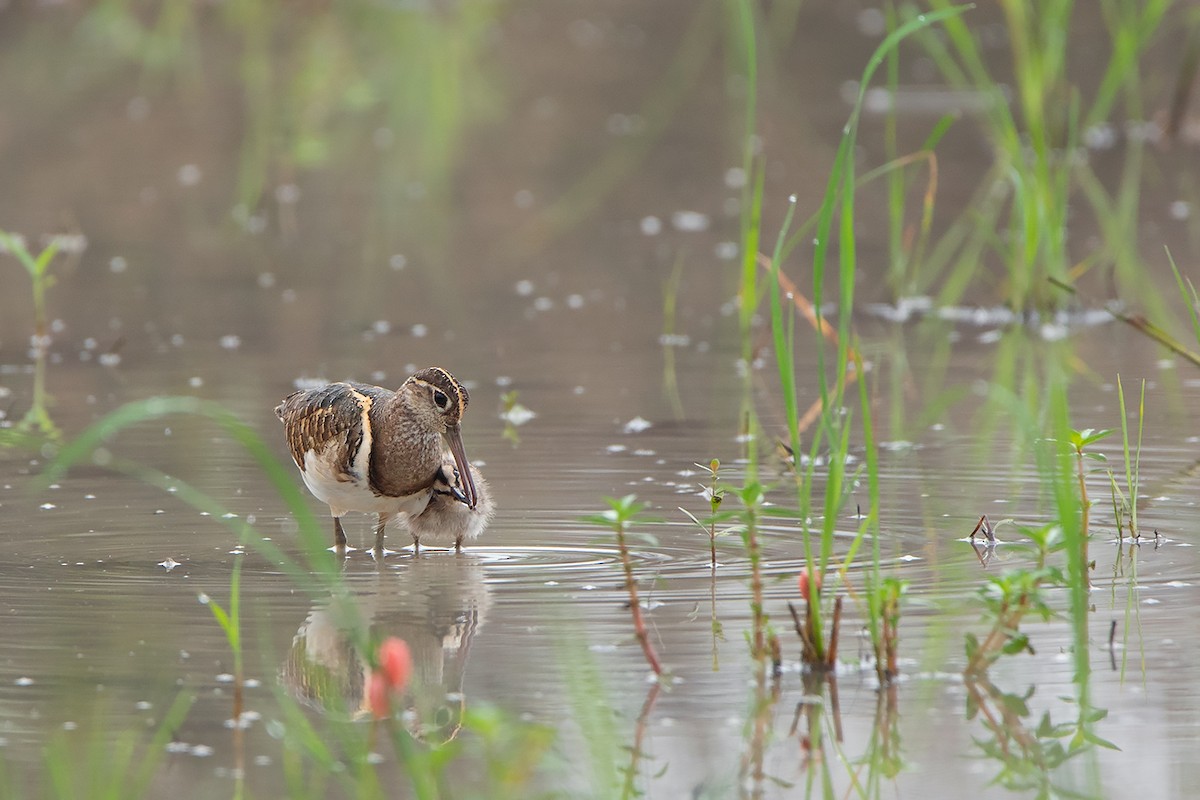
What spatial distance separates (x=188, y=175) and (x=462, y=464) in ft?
31.3

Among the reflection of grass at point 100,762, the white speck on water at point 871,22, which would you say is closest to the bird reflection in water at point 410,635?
the reflection of grass at point 100,762

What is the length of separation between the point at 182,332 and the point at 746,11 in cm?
572

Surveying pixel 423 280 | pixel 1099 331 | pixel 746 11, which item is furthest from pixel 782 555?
pixel 423 280

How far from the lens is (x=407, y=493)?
661cm

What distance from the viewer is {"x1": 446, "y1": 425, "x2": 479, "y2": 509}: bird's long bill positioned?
6312 millimetres

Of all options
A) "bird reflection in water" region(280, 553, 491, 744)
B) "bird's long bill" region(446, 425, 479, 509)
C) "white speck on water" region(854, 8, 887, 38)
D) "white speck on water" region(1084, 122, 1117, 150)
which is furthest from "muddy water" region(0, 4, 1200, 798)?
"white speck on water" region(854, 8, 887, 38)

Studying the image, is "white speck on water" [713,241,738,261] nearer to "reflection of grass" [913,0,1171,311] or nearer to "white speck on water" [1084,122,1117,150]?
"reflection of grass" [913,0,1171,311]

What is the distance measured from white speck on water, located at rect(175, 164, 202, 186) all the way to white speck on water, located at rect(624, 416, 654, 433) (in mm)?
7597

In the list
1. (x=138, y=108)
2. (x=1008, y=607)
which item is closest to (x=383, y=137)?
(x=138, y=108)

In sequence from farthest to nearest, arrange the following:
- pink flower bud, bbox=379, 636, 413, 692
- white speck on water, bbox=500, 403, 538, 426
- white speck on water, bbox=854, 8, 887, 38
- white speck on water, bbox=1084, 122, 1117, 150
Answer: white speck on water, bbox=854, 8, 887, 38
white speck on water, bbox=1084, 122, 1117, 150
white speck on water, bbox=500, 403, 538, 426
pink flower bud, bbox=379, 636, 413, 692

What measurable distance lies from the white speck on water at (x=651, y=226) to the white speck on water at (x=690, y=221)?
112 mm

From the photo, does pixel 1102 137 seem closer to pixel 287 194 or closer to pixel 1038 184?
pixel 287 194

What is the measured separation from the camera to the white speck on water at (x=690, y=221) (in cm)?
1335

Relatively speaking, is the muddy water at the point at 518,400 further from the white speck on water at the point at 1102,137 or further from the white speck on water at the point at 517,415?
the white speck on water at the point at 1102,137
